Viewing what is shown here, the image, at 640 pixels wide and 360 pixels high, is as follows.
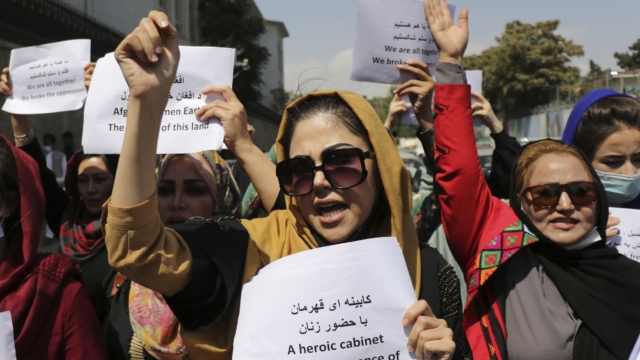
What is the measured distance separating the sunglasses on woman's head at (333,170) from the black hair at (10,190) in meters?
1.04

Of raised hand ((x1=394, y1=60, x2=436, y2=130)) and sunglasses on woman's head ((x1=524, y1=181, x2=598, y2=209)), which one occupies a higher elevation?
raised hand ((x1=394, y1=60, x2=436, y2=130))

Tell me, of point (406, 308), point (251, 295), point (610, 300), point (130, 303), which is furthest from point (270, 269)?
point (610, 300)

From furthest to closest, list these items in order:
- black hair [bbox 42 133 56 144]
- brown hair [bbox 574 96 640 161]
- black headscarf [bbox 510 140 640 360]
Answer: black hair [bbox 42 133 56 144], brown hair [bbox 574 96 640 161], black headscarf [bbox 510 140 640 360]

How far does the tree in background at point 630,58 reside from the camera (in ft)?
246

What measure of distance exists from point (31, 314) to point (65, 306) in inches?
4.4

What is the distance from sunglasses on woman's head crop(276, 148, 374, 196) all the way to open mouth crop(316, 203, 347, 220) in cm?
7

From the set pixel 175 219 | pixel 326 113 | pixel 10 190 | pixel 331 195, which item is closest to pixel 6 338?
pixel 10 190

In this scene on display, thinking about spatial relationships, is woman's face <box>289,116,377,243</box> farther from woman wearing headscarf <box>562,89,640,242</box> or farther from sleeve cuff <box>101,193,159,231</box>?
Answer: woman wearing headscarf <box>562,89,640,242</box>

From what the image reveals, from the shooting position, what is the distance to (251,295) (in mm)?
1768

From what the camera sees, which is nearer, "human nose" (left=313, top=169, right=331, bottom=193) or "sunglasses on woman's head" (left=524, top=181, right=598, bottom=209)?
"human nose" (left=313, top=169, right=331, bottom=193)

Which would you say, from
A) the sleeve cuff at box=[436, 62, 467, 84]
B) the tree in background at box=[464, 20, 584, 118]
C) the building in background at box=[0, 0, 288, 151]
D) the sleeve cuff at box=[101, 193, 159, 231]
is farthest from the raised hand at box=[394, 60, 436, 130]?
the tree in background at box=[464, 20, 584, 118]

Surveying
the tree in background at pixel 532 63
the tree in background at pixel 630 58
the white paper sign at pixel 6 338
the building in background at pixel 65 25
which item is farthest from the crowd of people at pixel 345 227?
the tree in background at pixel 630 58

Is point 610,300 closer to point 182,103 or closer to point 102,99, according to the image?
point 182,103

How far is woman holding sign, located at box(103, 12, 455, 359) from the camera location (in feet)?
5.32
